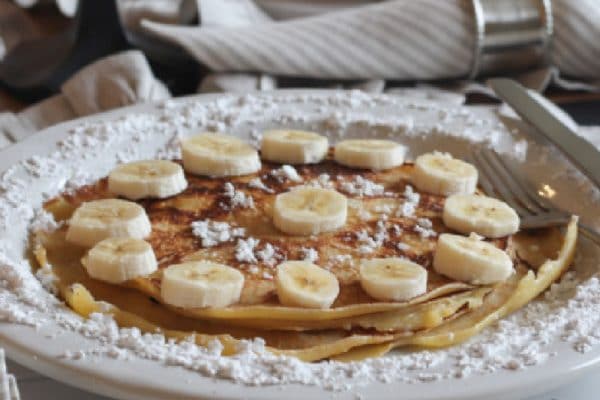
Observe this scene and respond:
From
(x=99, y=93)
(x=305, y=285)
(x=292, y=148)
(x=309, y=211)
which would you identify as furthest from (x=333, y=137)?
(x=305, y=285)

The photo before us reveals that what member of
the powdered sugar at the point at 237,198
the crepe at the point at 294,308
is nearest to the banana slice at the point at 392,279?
the crepe at the point at 294,308

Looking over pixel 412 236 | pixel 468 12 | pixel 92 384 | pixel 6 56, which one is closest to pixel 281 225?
pixel 412 236

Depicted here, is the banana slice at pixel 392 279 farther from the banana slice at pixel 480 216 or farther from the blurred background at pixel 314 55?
the blurred background at pixel 314 55

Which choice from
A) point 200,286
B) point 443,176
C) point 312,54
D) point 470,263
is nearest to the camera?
point 200,286

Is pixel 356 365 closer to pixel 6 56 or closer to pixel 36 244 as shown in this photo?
pixel 36 244

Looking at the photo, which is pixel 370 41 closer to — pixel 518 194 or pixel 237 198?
pixel 518 194
